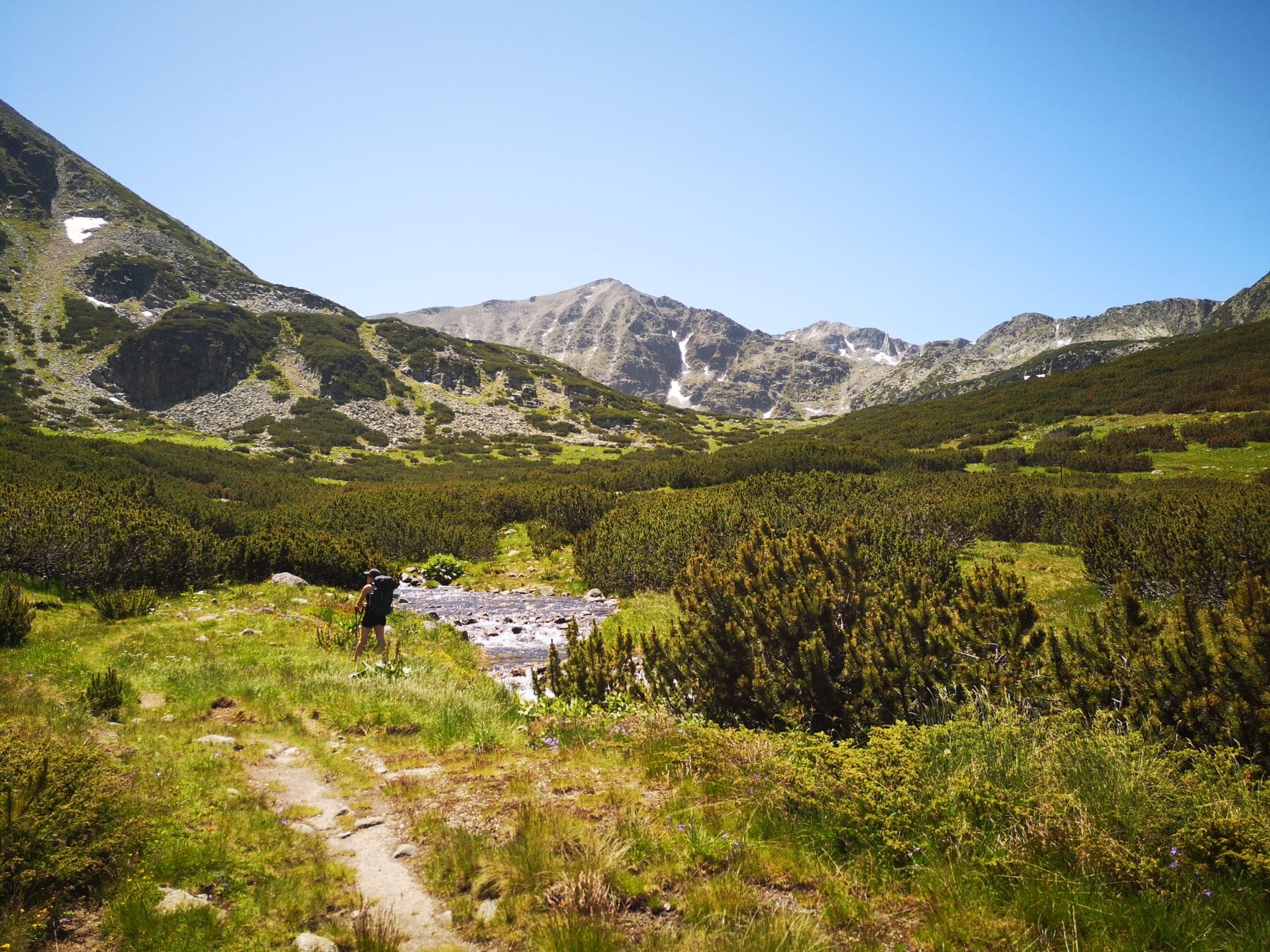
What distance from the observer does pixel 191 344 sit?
239ft

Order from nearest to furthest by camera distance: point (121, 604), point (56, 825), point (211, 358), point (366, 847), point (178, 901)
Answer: point (178, 901) < point (56, 825) < point (366, 847) < point (121, 604) < point (211, 358)

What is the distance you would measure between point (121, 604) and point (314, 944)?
11197 mm

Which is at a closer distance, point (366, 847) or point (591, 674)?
point (366, 847)

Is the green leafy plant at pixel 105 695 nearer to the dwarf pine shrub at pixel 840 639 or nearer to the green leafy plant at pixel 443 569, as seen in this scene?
the dwarf pine shrub at pixel 840 639

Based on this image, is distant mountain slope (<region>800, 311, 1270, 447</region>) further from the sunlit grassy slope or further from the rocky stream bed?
the sunlit grassy slope

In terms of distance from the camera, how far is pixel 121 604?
11.3 m

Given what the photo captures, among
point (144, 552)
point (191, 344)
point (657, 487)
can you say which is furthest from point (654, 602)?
point (191, 344)

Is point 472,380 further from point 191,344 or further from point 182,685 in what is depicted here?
point 182,685

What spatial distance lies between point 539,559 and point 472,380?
216ft

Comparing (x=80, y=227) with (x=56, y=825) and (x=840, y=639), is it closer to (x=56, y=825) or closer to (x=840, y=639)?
(x=56, y=825)

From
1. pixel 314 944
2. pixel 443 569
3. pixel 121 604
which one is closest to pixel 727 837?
pixel 314 944

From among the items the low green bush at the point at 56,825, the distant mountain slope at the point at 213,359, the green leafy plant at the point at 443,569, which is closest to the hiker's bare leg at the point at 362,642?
the low green bush at the point at 56,825

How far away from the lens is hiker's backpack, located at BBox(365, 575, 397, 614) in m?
10.3

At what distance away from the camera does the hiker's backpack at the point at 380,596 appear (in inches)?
404
